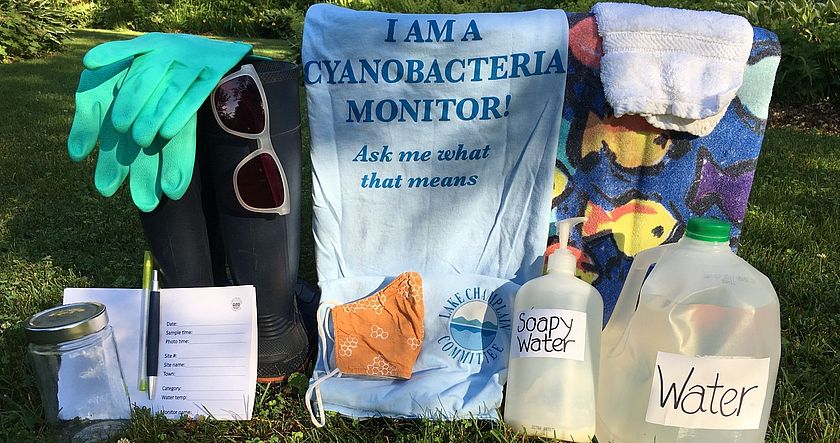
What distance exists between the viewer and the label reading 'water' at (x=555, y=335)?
1578 mm

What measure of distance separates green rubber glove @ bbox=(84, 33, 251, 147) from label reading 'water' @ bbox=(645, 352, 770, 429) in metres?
1.26

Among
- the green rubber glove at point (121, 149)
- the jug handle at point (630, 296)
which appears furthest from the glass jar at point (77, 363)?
the jug handle at point (630, 296)

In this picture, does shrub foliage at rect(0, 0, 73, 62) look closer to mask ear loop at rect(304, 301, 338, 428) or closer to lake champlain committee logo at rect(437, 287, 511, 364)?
mask ear loop at rect(304, 301, 338, 428)

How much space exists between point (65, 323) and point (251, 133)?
65 cm

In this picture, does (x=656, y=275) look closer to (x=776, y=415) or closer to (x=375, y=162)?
(x=776, y=415)

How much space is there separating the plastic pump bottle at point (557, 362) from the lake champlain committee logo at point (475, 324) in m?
0.15

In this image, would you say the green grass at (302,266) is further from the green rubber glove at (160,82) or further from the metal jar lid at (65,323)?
the green rubber glove at (160,82)

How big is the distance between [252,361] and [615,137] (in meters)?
1.21

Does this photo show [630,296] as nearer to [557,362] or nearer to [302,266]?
[557,362]

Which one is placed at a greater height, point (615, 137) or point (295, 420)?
point (615, 137)

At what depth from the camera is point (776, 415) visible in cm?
164

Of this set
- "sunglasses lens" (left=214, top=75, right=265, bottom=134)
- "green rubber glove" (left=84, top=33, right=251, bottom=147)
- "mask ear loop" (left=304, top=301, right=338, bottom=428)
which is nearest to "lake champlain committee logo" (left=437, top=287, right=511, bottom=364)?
"mask ear loop" (left=304, top=301, right=338, bottom=428)

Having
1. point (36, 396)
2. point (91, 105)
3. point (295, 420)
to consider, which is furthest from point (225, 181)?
point (36, 396)

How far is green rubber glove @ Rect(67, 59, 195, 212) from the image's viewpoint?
153 cm
